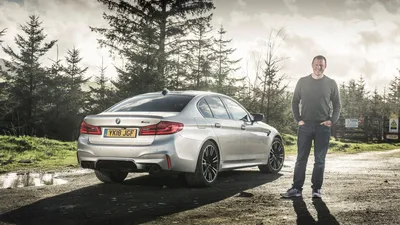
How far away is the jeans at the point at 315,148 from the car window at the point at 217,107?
1.78 metres

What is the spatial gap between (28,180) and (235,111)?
12.7 ft

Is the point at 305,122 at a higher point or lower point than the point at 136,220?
higher

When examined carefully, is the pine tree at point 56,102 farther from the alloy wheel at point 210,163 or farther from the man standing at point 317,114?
the man standing at point 317,114

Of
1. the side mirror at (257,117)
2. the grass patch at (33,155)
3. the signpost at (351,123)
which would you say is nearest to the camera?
the side mirror at (257,117)

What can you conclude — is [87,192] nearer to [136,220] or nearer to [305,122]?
[136,220]

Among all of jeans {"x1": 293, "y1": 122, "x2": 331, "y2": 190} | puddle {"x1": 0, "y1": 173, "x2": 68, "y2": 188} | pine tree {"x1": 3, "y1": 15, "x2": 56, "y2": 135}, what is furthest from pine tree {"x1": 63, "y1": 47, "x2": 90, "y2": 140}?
jeans {"x1": 293, "y1": 122, "x2": 331, "y2": 190}

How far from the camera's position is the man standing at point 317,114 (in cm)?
609

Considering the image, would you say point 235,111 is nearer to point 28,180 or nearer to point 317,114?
point 317,114

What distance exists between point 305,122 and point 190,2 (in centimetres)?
2118

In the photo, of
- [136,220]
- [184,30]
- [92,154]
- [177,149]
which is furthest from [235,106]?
[184,30]

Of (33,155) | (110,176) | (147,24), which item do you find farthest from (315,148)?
(147,24)

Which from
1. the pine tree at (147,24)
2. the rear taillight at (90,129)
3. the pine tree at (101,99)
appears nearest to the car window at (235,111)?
the rear taillight at (90,129)

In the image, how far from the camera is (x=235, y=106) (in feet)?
28.1

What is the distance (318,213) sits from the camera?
501cm
